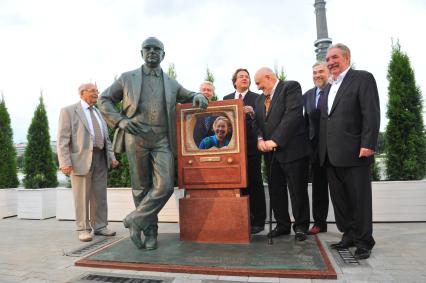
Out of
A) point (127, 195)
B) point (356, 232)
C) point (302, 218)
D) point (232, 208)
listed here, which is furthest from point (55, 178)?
point (356, 232)

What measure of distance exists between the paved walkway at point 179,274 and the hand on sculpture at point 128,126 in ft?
4.23

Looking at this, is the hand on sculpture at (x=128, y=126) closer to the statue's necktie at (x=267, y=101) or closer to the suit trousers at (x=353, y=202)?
the statue's necktie at (x=267, y=101)

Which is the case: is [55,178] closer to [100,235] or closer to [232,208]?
[100,235]

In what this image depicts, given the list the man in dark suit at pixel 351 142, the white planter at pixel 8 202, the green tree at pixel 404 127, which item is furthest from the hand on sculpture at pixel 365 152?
the white planter at pixel 8 202

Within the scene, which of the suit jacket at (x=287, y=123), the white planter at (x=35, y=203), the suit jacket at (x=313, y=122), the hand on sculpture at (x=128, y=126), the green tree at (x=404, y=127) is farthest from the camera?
the white planter at (x=35, y=203)

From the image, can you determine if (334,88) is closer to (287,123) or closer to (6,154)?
(287,123)

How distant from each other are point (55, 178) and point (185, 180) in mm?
4121

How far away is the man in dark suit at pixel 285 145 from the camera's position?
3.59 m

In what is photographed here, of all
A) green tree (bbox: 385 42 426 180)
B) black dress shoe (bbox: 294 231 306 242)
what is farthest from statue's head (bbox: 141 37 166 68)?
green tree (bbox: 385 42 426 180)

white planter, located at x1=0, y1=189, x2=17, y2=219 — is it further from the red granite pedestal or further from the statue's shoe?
the red granite pedestal

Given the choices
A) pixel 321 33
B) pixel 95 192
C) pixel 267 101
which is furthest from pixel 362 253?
pixel 321 33

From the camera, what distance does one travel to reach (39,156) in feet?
20.7

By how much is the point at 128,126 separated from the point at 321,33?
192 inches

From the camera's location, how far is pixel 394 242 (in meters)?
3.53
